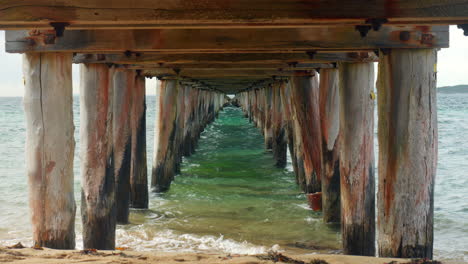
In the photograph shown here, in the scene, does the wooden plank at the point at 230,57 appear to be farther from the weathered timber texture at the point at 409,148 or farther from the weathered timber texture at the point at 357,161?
the weathered timber texture at the point at 409,148

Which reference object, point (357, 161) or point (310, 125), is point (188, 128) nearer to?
point (310, 125)

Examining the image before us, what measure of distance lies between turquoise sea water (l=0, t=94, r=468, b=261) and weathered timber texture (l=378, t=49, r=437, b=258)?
1.96m

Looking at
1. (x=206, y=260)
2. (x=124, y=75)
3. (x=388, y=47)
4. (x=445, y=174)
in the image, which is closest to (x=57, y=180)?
(x=206, y=260)

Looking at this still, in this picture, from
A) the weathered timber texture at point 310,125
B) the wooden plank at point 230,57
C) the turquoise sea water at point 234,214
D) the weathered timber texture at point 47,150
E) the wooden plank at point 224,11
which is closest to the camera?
the wooden plank at point 224,11

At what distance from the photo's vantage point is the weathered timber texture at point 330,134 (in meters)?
6.69

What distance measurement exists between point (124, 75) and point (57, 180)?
2882mm

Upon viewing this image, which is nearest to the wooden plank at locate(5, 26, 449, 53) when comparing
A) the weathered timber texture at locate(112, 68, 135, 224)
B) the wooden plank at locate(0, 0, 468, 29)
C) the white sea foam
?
the wooden plank at locate(0, 0, 468, 29)

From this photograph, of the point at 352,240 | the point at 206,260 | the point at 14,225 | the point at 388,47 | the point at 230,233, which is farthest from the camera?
the point at 14,225

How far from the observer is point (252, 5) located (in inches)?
114

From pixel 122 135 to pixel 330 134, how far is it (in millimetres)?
2387

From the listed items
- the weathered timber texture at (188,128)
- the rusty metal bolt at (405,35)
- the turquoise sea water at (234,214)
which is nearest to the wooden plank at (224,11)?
the rusty metal bolt at (405,35)

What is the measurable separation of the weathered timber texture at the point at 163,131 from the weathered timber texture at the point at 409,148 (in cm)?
576

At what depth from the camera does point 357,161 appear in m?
5.44

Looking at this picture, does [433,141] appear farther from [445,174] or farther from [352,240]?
[445,174]
